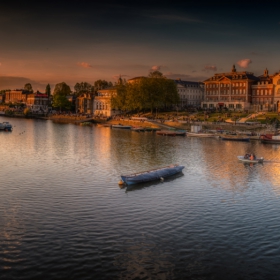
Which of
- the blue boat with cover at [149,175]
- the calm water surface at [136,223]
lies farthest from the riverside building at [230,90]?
the blue boat with cover at [149,175]

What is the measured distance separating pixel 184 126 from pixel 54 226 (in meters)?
86.5

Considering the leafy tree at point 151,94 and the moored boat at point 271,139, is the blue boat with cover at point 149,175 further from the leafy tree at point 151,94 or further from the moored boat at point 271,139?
the leafy tree at point 151,94

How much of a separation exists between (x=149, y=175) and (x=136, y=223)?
14283 millimetres

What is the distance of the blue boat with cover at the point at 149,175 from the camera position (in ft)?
131

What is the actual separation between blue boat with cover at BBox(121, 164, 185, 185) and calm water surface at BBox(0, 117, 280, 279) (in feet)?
3.74

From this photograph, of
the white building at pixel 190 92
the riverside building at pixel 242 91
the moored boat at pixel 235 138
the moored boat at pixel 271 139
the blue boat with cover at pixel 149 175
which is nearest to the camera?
the blue boat with cover at pixel 149 175

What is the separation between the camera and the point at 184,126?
4375 inches

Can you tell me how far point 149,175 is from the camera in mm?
42156

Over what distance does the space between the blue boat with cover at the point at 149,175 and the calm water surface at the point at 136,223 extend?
1.14 metres

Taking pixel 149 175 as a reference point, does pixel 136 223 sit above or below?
below

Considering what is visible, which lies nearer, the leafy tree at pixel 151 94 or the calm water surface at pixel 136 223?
the calm water surface at pixel 136 223

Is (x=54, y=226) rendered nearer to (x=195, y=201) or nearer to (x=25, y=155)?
(x=195, y=201)

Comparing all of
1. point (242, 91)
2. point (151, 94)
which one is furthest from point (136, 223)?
point (242, 91)

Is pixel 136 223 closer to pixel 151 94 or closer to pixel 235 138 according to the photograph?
pixel 235 138
